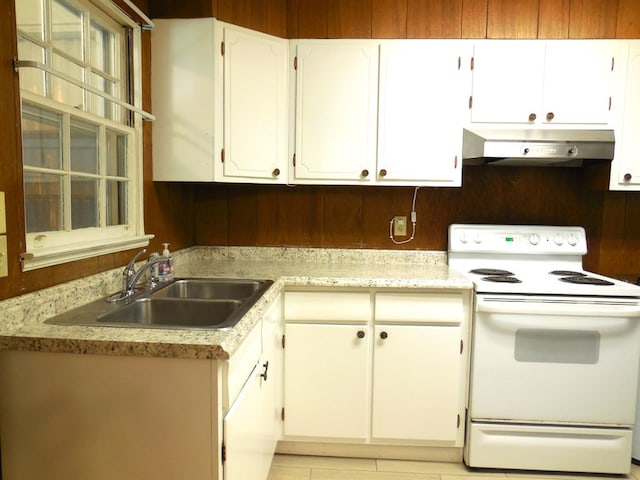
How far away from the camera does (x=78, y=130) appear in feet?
4.67

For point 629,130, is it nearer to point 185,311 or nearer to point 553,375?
point 553,375

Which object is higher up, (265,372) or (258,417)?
(265,372)

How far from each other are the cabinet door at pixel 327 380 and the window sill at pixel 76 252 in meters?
0.79

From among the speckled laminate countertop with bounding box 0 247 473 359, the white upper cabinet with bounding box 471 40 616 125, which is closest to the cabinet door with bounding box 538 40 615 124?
the white upper cabinet with bounding box 471 40 616 125

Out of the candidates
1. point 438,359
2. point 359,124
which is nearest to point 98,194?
point 359,124

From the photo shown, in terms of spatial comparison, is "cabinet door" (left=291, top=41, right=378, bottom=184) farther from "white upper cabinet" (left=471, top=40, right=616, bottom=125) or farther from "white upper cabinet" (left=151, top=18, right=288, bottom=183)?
"white upper cabinet" (left=471, top=40, right=616, bottom=125)

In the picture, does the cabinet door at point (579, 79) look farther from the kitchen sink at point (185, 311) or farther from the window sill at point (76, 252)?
the window sill at point (76, 252)

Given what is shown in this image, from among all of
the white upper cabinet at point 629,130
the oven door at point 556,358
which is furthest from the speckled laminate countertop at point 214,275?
the white upper cabinet at point 629,130

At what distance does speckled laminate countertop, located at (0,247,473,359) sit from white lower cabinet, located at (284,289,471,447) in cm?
8

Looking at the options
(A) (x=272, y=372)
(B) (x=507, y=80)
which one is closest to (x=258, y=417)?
(A) (x=272, y=372)

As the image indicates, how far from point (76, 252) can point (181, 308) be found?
40cm

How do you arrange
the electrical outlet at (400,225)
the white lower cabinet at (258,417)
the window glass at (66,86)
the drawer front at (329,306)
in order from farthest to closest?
the electrical outlet at (400,225) < the drawer front at (329,306) < the window glass at (66,86) < the white lower cabinet at (258,417)

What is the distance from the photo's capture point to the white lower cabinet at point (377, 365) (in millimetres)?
1835

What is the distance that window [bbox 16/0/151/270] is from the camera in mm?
1188
